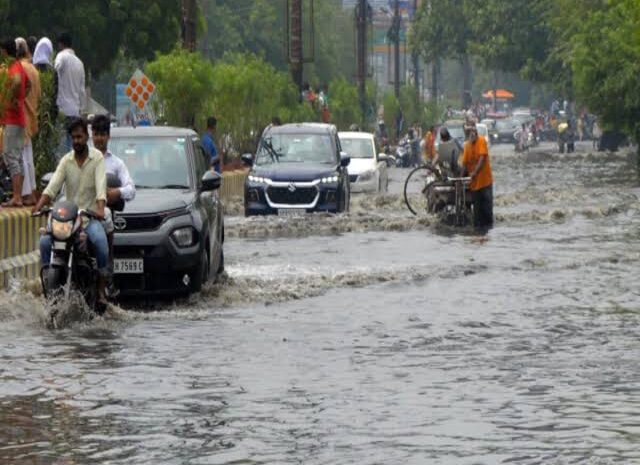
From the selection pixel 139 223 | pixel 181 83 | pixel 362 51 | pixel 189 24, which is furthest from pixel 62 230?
pixel 362 51

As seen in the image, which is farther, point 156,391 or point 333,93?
point 333,93

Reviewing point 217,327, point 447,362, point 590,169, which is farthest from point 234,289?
point 590,169

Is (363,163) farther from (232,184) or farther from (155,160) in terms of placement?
(155,160)

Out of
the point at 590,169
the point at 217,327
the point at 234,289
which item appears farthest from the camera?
the point at 590,169

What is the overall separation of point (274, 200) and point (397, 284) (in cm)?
1138

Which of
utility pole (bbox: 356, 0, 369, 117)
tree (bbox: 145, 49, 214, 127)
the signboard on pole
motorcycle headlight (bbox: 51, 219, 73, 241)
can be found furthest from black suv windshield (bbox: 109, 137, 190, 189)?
utility pole (bbox: 356, 0, 369, 117)

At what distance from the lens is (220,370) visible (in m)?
13.9

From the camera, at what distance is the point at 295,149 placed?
3316 cm

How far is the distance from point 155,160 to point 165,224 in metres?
1.62

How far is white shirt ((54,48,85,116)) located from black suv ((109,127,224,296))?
4.09 m

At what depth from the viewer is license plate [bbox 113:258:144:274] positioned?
1802cm

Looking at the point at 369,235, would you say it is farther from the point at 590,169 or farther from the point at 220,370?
the point at 590,169

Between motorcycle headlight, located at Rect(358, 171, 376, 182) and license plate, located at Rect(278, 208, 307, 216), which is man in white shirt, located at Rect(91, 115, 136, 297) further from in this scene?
motorcycle headlight, located at Rect(358, 171, 376, 182)

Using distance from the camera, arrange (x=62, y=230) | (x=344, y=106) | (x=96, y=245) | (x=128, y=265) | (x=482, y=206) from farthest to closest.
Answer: (x=344, y=106) < (x=482, y=206) < (x=128, y=265) < (x=96, y=245) < (x=62, y=230)
